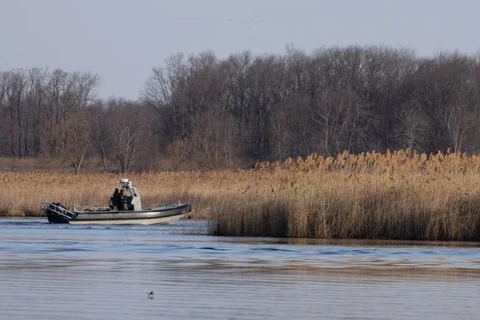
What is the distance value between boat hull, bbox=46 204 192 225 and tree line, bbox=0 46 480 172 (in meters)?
44.5

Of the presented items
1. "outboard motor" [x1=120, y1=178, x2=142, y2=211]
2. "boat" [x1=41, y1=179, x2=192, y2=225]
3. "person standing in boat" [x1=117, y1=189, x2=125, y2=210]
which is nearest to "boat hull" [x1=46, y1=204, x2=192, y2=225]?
"boat" [x1=41, y1=179, x2=192, y2=225]

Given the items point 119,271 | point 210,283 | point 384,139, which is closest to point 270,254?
point 119,271

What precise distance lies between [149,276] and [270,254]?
5.38m

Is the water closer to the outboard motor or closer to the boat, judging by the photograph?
the boat

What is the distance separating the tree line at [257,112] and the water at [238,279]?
58.5m

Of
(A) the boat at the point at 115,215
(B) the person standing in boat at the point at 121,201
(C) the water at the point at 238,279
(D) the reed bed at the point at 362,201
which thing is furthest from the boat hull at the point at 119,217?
(C) the water at the point at 238,279

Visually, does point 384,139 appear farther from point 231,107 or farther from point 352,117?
point 231,107

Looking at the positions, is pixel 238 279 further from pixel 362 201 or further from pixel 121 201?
pixel 121 201

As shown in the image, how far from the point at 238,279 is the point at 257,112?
3343 inches

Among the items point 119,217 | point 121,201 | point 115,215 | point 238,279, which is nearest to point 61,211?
point 115,215

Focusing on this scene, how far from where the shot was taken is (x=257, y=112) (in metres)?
100

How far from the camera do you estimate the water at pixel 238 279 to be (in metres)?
11.8

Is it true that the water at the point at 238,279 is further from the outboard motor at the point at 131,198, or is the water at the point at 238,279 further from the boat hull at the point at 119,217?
the outboard motor at the point at 131,198

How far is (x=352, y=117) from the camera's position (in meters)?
92.4
